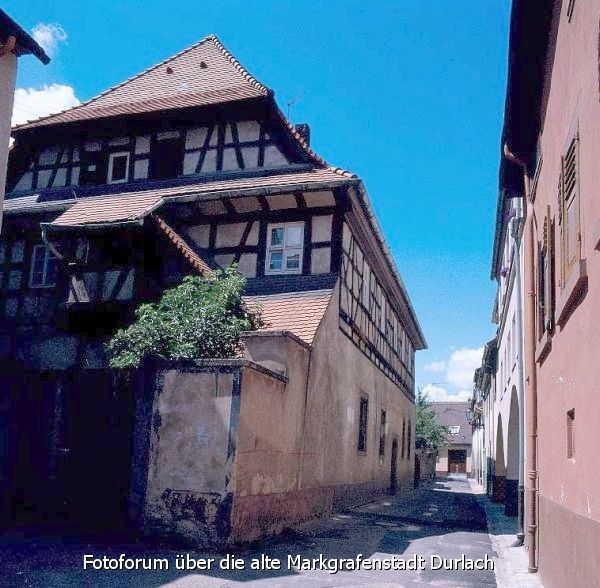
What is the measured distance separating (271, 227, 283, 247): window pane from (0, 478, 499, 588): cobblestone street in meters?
5.99

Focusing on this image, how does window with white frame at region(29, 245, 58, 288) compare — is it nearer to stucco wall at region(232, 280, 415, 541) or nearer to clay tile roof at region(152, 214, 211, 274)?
clay tile roof at region(152, 214, 211, 274)

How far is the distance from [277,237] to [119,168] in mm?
5475

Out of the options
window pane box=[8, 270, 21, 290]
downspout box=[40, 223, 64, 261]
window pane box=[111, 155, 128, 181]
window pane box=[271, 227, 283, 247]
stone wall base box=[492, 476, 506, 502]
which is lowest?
stone wall base box=[492, 476, 506, 502]

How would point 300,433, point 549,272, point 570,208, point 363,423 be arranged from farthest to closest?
point 363,423
point 300,433
point 549,272
point 570,208

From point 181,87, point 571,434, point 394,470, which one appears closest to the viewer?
point 571,434

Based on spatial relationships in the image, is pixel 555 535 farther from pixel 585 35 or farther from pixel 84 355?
pixel 84 355

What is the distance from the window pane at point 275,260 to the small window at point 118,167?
207 inches

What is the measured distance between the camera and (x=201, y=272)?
13.4 m

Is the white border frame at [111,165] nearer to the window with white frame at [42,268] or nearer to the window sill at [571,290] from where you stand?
the window with white frame at [42,268]

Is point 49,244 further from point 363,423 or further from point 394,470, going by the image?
point 394,470

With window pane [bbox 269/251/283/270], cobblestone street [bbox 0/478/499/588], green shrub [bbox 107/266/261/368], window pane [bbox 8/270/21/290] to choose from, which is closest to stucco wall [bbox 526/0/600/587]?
cobblestone street [bbox 0/478/499/588]

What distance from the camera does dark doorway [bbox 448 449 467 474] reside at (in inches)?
2635

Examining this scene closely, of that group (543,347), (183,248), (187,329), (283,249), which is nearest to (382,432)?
(283,249)

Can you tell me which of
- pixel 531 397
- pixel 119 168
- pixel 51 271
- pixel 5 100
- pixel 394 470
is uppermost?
pixel 119 168
